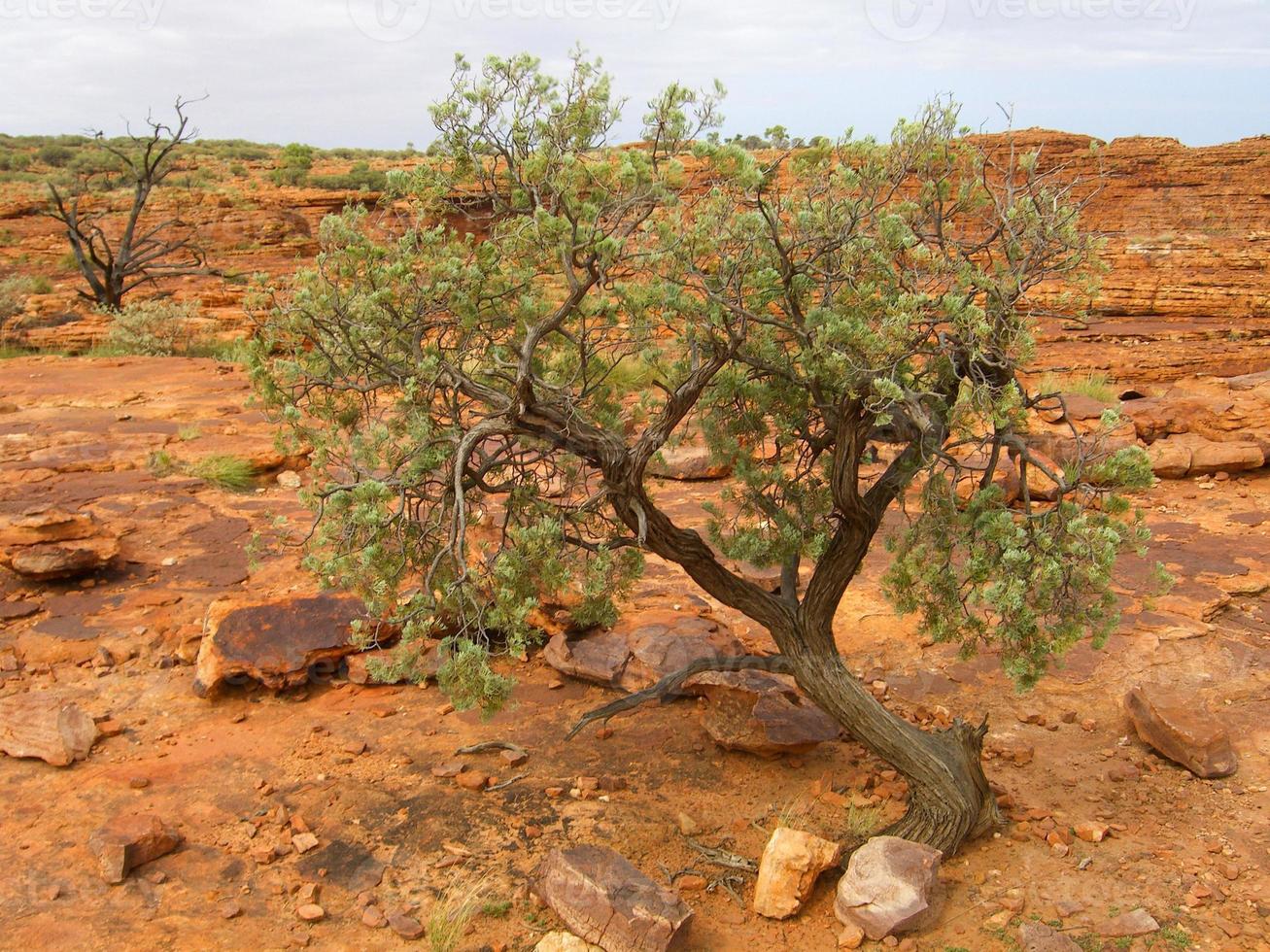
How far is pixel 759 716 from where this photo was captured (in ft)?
22.8

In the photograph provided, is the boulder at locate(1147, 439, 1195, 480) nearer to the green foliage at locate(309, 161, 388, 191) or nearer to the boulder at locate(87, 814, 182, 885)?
the boulder at locate(87, 814, 182, 885)

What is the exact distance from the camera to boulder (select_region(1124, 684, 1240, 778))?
21.2 ft

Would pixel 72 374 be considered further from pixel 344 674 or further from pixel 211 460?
pixel 344 674

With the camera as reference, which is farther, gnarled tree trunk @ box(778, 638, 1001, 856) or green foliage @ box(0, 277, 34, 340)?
green foliage @ box(0, 277, 34, 340)

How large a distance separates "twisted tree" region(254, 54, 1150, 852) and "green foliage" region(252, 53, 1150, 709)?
2cm

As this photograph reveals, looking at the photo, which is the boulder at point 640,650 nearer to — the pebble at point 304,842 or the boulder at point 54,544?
the pebble at point 304,842

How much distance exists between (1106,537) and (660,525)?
237 cm

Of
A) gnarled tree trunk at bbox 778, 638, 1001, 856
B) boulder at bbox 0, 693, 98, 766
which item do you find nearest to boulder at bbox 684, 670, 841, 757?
gnarled tree trunk at bbox 778, 638, 1001, 856

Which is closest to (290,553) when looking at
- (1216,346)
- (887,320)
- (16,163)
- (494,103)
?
(494,103)

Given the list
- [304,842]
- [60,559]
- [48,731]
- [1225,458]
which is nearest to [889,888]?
[304,842]

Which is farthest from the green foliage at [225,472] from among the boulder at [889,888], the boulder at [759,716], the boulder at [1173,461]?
the boulder at [1173,461]

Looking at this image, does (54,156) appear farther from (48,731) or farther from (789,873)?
(789,873)

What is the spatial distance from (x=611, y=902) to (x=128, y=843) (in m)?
2.66

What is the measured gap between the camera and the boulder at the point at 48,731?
6.55 m
